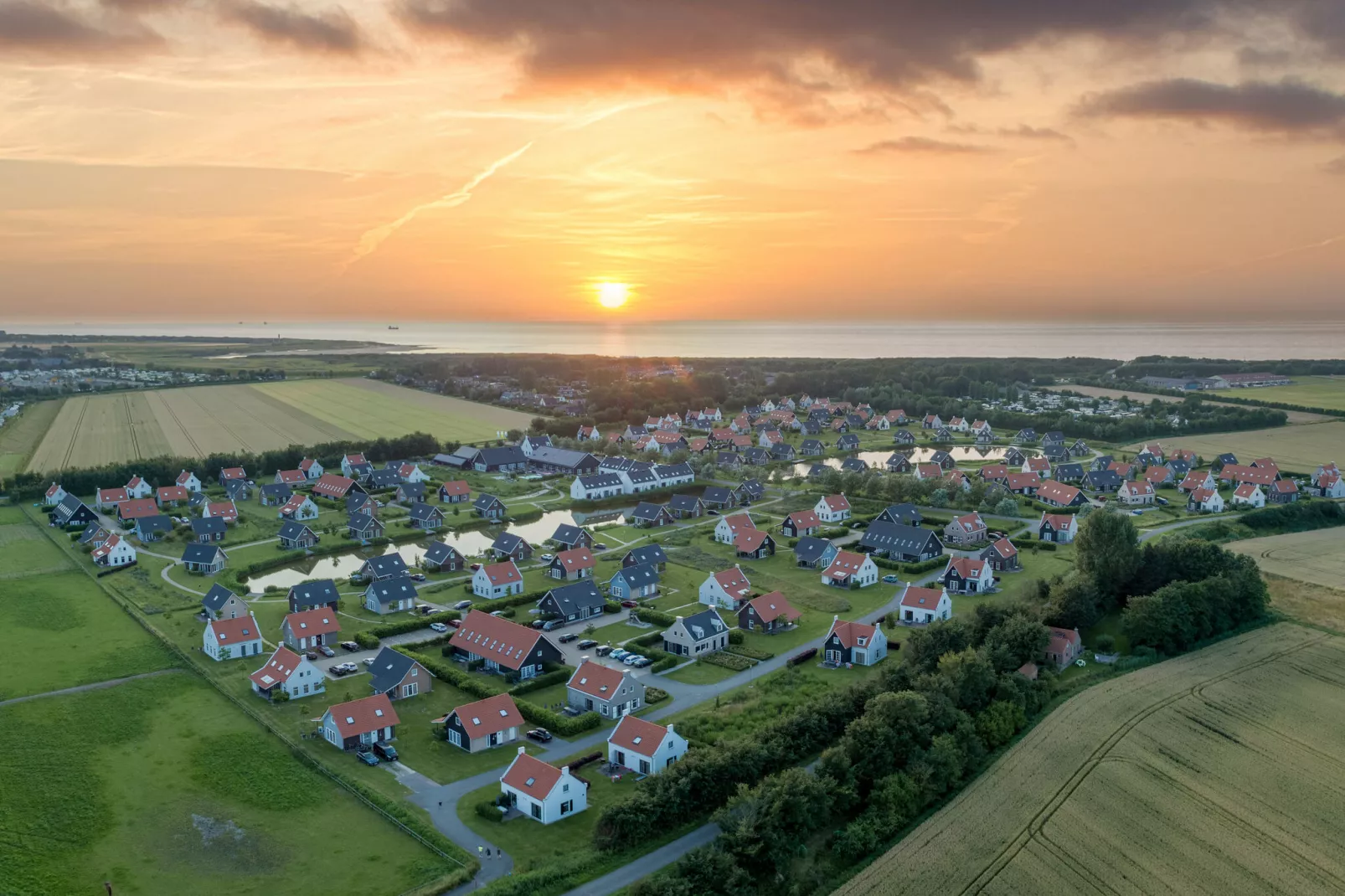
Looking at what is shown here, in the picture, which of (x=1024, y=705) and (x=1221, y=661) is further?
(x=1221, y=661)

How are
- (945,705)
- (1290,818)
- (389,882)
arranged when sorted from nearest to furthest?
(389,882) → (1290,818) → (945,705)

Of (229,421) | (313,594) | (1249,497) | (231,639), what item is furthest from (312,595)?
(229,421)

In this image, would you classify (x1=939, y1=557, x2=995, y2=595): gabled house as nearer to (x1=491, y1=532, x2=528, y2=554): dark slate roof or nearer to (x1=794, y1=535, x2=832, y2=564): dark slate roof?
(x1=794, y1=535, x2=832, y2=564): dark slate roof

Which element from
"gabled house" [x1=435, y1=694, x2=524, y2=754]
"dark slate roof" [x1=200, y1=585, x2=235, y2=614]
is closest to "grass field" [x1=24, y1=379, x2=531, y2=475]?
"dark slate roof" [x1=200, y1=585, x2=235, y2=614]

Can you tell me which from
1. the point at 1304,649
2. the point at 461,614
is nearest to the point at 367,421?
the point at 461,614

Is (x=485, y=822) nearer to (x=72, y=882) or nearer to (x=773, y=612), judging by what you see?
(x=72, y=882)

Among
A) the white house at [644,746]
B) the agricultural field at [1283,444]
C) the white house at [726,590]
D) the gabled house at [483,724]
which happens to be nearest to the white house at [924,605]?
the white house at [726,590]

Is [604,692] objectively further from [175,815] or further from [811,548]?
[811,548]

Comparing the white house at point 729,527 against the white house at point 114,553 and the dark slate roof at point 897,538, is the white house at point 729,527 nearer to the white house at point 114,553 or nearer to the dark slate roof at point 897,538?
the dark slate roof at point 897,538
